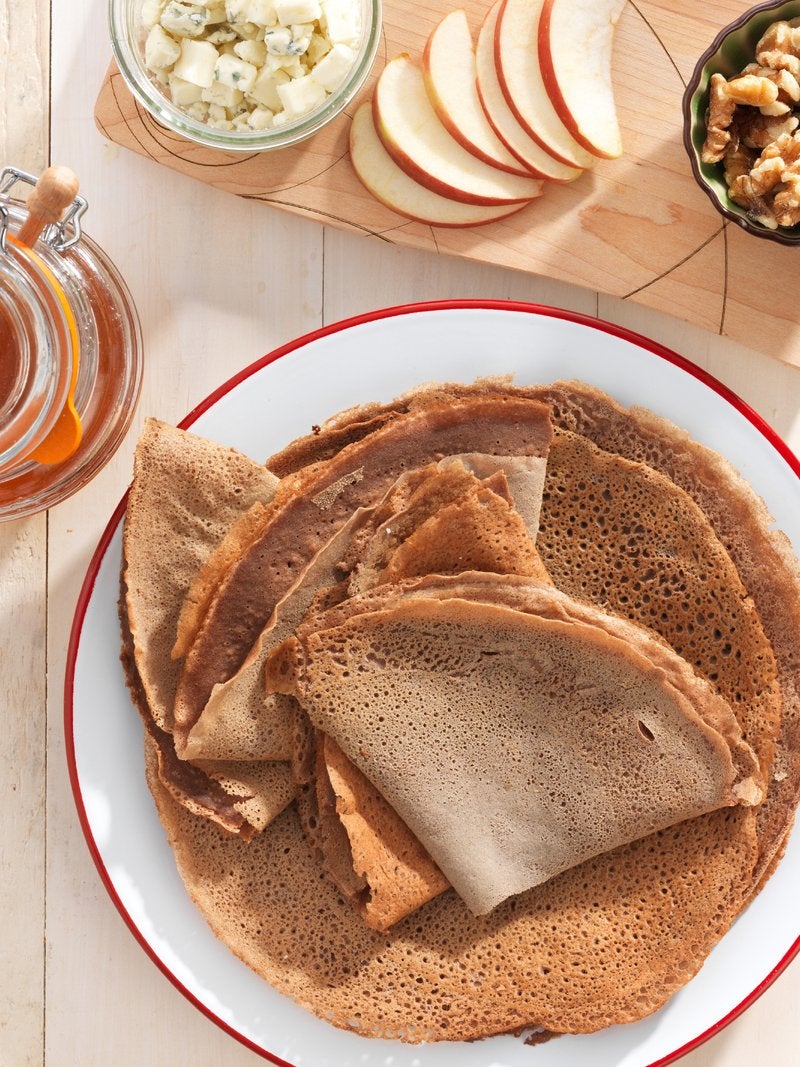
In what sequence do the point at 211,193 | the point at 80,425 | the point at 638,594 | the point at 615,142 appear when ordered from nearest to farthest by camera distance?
the point at 80,425
the point at 638,594
the point at 615,142
the point at 211,193

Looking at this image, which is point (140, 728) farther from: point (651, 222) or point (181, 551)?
point (651, 222)

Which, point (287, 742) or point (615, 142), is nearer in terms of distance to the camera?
point (287, 742)

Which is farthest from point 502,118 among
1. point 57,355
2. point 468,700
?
point 468,700

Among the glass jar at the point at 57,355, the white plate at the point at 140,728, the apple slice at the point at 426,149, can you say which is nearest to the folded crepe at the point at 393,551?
the white plate at the point at 140,728

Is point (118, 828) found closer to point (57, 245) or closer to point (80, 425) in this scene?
point (80, 425)

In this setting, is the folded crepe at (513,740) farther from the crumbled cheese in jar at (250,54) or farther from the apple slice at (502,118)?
the crumbled cheese in jar at (250,54)

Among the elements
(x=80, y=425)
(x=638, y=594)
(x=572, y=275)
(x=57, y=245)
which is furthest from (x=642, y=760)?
(x=57, y=245)
